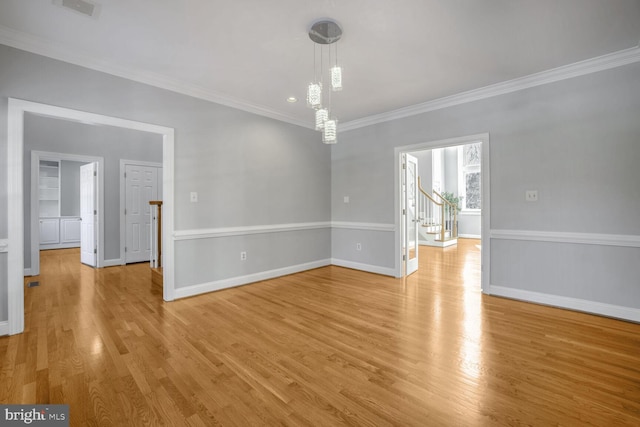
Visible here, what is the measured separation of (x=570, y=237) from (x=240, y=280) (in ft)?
14.1

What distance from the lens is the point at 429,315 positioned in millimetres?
3156

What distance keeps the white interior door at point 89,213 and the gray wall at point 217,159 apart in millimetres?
3441

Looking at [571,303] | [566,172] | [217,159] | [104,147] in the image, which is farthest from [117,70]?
[571,303]

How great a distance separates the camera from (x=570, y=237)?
3246 mm

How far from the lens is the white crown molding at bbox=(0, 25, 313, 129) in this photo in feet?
8.58

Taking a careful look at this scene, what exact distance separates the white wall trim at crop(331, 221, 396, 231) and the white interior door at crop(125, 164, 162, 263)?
421cm

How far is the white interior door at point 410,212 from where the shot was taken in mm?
4832

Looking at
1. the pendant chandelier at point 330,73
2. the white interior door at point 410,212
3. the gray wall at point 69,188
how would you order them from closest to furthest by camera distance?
the pendant chandelier at point 330,73 < the white interior door at point 410,212 < the gray wall at point 69,188

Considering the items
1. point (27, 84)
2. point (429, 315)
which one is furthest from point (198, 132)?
point (429, 315)

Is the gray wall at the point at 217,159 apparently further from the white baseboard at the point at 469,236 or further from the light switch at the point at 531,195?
the white baseboard at the point at 469,236

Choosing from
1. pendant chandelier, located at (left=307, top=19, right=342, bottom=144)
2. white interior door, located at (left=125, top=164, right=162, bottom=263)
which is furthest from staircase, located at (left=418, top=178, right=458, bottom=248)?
white interior door, located at (left=125, top=164, right=162, bottom=263)

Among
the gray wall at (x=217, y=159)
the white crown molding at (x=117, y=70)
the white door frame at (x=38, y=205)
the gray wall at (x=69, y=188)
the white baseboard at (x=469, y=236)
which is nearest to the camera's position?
the white crown molding at (x=117, y=70)

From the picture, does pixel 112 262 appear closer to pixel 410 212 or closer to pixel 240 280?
pixel 240 280

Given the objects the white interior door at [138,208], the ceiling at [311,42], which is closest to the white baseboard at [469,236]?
the ceiling at [311,42]
